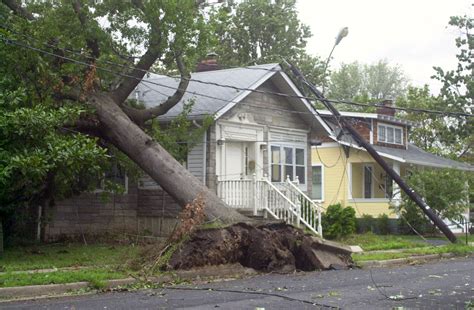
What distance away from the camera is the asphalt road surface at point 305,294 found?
926 centimetres

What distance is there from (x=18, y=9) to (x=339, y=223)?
40.2 feet

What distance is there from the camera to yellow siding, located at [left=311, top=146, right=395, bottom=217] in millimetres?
28922

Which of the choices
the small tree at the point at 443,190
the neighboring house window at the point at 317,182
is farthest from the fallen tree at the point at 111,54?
the neighboring house window at the point at 317,182

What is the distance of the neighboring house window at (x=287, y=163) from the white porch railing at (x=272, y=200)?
2.62 metres

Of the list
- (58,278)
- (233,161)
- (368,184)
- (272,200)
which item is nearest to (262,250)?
(58,278)

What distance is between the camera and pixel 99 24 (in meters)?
16.5

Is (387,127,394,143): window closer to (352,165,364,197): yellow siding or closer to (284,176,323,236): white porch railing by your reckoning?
(352,165,364,197): yellow siding

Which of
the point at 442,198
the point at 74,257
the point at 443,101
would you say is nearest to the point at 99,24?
the point at 74,257

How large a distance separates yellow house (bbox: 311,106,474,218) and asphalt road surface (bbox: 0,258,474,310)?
1512 centimetres

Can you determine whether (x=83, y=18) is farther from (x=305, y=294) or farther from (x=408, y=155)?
(x=408, y=155)

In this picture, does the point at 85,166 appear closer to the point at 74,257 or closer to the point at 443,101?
the point at 74,257

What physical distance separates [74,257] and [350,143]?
1531 cm

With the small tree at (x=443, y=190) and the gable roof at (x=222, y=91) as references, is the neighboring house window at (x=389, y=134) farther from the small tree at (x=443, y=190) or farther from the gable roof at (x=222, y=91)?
the gable roof at (x=222, y=91)

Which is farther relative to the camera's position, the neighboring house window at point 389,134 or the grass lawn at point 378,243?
the neighboring house window at point 389,134
